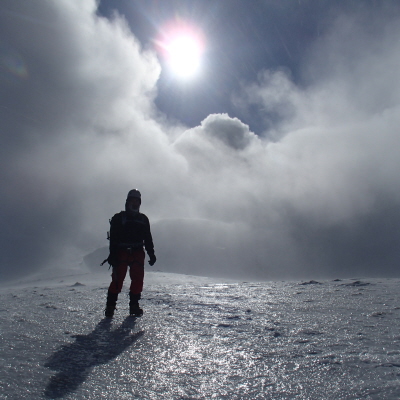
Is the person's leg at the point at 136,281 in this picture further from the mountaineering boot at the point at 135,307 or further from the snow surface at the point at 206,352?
the snow surface at the point at 206,352

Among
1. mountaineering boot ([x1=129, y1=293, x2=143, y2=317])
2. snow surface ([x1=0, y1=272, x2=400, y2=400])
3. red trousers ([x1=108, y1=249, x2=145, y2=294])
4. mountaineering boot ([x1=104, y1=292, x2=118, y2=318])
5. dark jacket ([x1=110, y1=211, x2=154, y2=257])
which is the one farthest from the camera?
dark jacket ([x1=110, y1=211, x2=154, y2=257])

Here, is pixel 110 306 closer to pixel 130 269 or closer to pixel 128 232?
pixel 130 269

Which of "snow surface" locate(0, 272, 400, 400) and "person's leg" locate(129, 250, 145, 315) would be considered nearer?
"snow surface" locate(0, 272, 400, 400)

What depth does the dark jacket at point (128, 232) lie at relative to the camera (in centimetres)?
551

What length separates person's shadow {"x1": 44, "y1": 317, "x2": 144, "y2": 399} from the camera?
2488 millimetres

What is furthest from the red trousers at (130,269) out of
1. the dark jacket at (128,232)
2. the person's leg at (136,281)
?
the dark jacket at (128,232)

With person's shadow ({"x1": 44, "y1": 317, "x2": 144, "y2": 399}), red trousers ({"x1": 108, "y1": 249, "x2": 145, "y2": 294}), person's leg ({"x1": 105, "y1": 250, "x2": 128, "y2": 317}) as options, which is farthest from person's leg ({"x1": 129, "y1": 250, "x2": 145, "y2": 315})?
person's shadow ({"x1": 44, "y1": 317, "x2": 144, "y2": 399})

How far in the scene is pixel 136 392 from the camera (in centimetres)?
237

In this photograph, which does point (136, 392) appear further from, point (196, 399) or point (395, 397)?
point (395, 397)

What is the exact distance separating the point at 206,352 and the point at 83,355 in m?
1.15

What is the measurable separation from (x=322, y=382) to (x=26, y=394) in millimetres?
2097

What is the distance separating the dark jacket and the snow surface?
1.05 m

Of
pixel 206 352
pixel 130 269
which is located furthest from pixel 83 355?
pixel 130 269

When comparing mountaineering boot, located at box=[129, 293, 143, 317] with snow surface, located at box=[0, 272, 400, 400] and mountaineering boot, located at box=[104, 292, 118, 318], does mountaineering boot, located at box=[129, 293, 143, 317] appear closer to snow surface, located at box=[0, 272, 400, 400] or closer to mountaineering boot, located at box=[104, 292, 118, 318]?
snow surface, located at box=[0, 272, 400, 400]
